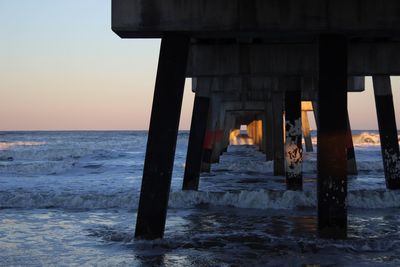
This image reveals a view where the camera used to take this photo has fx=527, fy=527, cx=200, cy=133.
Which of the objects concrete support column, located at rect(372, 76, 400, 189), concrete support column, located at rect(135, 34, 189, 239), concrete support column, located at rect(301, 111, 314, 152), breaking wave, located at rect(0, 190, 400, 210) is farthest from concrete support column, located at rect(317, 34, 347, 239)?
concrete support column, located at rect(301, 111, 314, 152)

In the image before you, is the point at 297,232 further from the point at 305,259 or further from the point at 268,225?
the point at 305,259

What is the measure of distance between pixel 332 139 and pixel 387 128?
280 inches

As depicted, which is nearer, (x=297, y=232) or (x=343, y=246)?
(x=343, y=246)

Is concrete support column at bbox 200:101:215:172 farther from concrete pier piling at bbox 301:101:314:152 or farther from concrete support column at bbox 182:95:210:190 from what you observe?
concrete pier piling at bbox 301:101:314:152

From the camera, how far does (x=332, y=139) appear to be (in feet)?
22.2

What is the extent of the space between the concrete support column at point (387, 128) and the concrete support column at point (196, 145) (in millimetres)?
4785

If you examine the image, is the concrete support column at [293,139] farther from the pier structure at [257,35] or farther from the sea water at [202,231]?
the pier structure at [257,35]

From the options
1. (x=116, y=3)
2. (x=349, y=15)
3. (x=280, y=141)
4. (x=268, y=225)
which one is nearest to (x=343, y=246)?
(x=268, y=225)

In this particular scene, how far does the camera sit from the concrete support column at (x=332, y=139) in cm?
675

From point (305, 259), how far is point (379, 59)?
264 inches

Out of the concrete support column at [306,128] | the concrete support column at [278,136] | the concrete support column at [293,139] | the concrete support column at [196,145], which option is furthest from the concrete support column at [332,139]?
the concrete support column at [306,128]

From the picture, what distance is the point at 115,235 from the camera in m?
7.87

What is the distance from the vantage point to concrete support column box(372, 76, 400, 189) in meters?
13.3

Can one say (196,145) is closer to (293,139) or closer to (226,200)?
(293,139)
